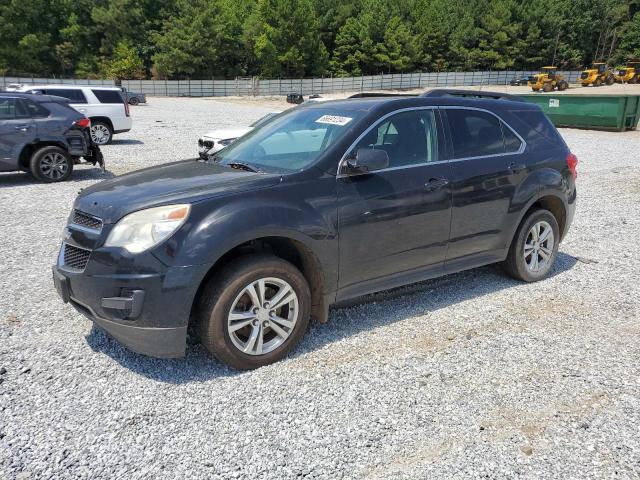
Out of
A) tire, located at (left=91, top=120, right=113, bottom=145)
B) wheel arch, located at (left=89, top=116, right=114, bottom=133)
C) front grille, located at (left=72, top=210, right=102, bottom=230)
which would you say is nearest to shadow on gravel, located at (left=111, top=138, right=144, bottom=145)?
tire, located at (left=91, top=120, right=113, bottom=145)

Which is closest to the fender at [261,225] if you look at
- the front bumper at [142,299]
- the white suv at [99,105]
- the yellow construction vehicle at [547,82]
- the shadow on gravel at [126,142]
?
the front bumper at [142,299]

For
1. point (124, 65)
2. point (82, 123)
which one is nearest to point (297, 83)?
point (124, 65)

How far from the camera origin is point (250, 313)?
3.49 meters

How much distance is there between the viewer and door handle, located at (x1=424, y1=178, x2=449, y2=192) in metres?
4.20

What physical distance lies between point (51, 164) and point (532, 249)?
30.1 ft

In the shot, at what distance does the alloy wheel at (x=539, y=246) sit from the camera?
519 centimetres

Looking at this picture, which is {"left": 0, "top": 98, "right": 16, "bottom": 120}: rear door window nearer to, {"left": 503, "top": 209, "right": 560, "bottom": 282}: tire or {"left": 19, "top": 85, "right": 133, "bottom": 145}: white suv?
{"left": 19, "top": 85, "right": 133, "bottom": 145}: white suv

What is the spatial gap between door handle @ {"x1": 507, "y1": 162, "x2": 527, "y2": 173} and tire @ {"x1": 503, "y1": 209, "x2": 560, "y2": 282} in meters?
0.50

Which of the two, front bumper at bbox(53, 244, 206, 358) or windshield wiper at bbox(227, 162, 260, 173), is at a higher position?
windshield wiper at bbox(227, 162, 260, 173)

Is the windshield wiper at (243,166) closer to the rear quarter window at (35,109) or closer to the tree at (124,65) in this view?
the rear quarter window at (35,109)

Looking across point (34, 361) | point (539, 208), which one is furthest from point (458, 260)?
point (34, 361)

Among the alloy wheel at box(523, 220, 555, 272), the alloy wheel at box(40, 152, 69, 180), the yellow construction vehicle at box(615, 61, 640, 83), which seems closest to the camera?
the alloy wheel at box(523, 220, 555, 272)

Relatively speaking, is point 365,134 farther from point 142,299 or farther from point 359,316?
point 142,299

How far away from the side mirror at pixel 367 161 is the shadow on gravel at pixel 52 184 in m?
8.38
